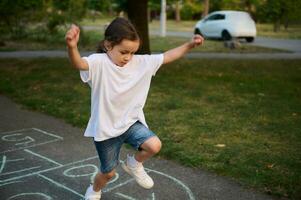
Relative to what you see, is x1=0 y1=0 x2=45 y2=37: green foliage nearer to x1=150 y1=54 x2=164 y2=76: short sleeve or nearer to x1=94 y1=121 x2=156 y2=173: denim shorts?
x1=150 y1=54 x2=164 y2=76: short sleeve

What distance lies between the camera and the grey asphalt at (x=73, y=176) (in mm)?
3734

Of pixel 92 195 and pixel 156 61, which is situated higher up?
pixel 156 61

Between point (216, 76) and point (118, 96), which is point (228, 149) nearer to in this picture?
point (118, 96)

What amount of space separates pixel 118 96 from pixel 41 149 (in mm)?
2184

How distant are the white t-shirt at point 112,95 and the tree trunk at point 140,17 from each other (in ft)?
25.6

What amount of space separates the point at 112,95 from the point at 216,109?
12.7 ft

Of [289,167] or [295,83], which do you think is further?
[295,83]

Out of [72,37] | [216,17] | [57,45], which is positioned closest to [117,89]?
[72,37]

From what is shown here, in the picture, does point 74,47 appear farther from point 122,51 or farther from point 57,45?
point 57,45

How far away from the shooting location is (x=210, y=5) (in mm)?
43156

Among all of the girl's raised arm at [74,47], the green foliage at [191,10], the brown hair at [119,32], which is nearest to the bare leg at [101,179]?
the girl's raised arm at [74,47]

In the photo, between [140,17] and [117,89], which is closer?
[117,89]

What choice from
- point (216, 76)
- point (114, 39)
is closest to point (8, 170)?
point (114, 39)

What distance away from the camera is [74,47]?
280 cm
